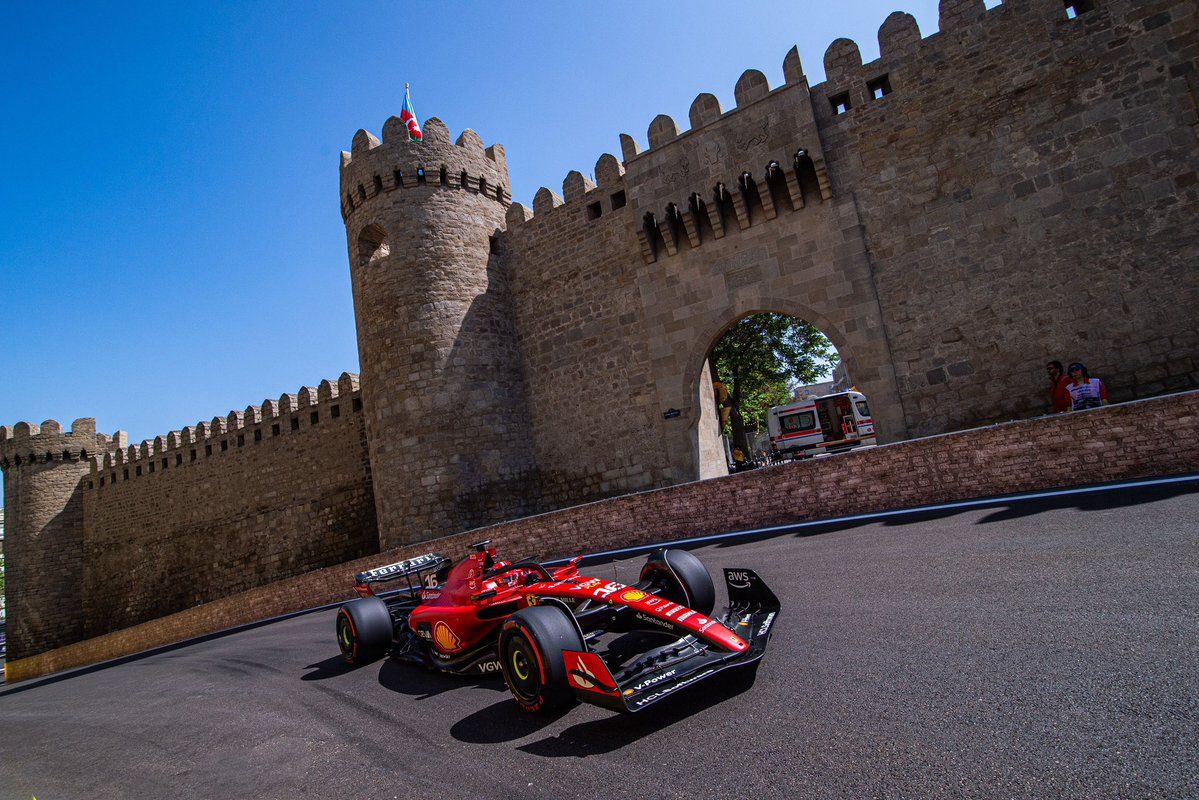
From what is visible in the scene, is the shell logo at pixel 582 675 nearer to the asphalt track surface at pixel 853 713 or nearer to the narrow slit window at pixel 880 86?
the asphalt track surface at pixel 853 713

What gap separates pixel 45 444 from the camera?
83.5ft

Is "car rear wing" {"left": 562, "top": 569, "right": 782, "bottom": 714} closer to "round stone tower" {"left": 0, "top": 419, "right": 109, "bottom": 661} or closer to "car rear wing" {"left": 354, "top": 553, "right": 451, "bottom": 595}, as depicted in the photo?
"car rear wing" {"left": 354, "top": 553, "right": 451, "bottom": 595}

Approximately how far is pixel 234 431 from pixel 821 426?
22261 millimetres

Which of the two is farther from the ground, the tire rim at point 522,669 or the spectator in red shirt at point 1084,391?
the spectator in red shirt at point 1084,391

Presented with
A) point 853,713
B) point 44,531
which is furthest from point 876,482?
point 44,531

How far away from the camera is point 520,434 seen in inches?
609

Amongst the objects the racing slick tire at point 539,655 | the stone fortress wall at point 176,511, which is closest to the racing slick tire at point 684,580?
the racing slick tire at point 539,655

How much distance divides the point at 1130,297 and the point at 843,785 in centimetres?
1093

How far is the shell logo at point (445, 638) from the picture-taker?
15.4 feet

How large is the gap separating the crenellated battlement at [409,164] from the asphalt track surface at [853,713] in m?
12.6

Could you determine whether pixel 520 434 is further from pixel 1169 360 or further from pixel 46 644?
pixel 46 644

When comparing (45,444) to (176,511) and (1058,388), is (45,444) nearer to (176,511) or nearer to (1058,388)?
(176,511)

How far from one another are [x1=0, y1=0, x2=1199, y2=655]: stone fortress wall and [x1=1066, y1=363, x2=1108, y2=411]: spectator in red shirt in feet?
3.08

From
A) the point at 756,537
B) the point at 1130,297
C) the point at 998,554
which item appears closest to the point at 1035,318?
the point at 1130,297
